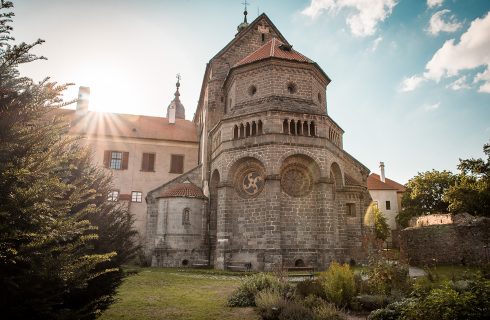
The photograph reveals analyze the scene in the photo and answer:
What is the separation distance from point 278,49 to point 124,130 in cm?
1683

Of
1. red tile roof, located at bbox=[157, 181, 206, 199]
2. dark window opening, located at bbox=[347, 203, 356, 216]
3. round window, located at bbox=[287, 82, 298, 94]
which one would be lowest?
dark window opening, located at bbox=[347, 203, 356, 216]

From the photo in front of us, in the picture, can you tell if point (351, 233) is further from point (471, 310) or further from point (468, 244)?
point (471, 310)

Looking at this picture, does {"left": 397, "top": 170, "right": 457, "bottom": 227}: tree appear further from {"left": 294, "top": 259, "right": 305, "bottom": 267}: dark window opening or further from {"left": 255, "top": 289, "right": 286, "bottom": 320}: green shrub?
{"left": 255, "top": 289, "right": 286, "bottom": 320}: green shrub

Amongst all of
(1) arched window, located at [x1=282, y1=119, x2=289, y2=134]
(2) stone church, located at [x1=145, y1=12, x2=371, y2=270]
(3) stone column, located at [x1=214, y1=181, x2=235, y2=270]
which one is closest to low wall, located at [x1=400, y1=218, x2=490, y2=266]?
(2) stone church, located at [x1=145, y1=12, x2=371, y2=270]

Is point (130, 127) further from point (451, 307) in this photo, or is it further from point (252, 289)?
point (451, 307)

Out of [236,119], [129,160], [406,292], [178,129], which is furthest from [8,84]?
[178,129]

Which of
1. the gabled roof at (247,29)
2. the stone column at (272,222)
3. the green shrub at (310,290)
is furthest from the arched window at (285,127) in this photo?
the green shrub at (310,290)

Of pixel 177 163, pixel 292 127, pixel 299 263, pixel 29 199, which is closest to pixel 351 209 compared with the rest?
pixel 299 263

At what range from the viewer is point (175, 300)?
983 cm

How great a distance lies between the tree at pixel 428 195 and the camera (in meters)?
41.3

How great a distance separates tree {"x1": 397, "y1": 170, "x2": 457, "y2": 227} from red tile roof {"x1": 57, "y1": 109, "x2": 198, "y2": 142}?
2874 cm

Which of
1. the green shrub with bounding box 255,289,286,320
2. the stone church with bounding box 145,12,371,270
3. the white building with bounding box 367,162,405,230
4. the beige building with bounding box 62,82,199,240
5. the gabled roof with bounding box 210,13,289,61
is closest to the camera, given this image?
Answer: the green shrub with bounding box 255,289,286,320

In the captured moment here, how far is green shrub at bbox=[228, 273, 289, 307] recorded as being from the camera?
9.38 meters

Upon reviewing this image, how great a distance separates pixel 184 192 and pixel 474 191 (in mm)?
28022
